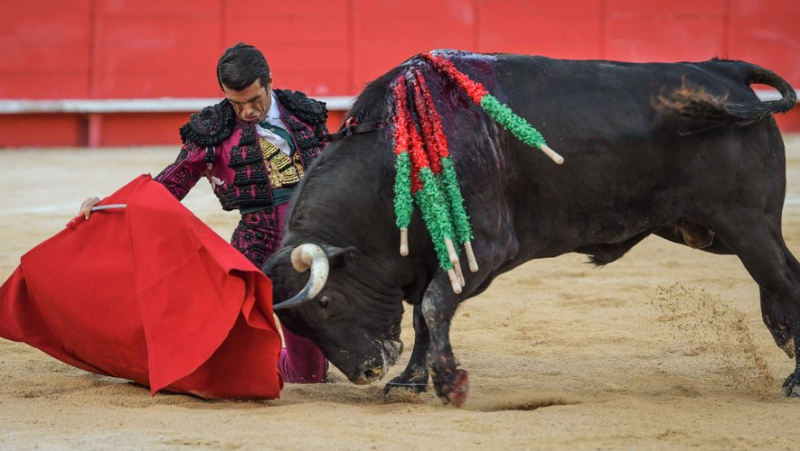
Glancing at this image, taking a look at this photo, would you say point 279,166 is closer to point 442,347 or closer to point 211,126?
point 211,126

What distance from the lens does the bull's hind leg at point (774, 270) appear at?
154 inches

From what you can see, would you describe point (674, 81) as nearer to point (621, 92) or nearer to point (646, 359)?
point (621, 92)

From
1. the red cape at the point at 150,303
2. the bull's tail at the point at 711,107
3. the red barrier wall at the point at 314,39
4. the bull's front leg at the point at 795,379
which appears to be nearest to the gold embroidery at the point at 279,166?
the red cape at the point at 150,303

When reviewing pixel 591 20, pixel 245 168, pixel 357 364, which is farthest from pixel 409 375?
pixel 591 20

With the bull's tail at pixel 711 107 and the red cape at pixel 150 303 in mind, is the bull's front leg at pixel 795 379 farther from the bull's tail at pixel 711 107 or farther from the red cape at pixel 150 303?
the red cape at pixel 150 303

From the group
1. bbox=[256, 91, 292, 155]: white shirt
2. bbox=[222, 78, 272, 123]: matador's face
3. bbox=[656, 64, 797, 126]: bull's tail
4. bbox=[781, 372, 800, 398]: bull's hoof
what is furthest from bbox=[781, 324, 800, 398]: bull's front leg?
bbox=[222, 78, 272, 123]: matador's face

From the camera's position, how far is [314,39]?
1042 cm

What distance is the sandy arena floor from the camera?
127 inches

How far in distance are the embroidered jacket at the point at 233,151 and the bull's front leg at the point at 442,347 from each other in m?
0.68

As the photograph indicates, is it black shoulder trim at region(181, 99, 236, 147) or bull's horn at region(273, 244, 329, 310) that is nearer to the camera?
bull's horn at region(273, 244, 329, 310)

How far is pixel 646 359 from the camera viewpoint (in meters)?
4.57

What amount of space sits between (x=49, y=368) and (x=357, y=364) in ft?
3.94

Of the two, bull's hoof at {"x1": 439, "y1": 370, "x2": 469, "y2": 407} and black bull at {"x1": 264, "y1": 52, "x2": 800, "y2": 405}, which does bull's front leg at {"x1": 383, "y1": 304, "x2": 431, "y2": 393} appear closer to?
black bull at {"x1": 264, "y1": 52, "x2": 800, "y2": 405}

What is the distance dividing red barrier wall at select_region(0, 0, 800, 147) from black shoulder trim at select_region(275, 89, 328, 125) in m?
6.21
